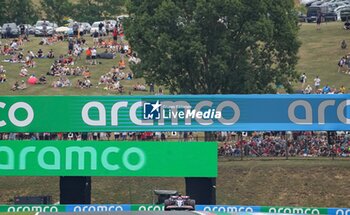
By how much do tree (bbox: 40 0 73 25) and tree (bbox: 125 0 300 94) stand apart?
5596cm

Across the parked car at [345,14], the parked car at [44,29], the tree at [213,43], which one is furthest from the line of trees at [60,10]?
the tree at [213,43]

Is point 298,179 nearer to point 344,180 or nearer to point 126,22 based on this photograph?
point 344,180

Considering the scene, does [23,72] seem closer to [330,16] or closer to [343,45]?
[343,45]

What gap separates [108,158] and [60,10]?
76927 millimetres

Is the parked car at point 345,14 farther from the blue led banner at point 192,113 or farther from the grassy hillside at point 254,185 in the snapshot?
the blue led banner at point 192,113

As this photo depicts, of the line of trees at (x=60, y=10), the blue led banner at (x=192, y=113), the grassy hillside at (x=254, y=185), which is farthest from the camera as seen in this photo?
the line of trees at (x=60, y=10)

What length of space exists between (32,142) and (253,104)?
11.0 m

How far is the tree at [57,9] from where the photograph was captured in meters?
122

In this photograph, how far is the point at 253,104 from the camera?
155 ft

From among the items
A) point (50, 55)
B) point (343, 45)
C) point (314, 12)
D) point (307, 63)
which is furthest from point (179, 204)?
point (314, 12)

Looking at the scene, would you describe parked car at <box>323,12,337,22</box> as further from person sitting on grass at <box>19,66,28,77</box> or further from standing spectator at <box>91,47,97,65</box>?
person sitting on grass at <box>19,66,28,77</box>

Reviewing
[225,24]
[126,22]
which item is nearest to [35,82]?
[126,22]

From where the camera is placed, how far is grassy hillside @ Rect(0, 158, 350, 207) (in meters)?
49.4

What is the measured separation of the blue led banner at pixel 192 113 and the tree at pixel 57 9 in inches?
2933
